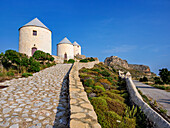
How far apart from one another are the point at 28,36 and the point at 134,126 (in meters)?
24.6

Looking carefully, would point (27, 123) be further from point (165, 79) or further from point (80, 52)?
point (80, 52)

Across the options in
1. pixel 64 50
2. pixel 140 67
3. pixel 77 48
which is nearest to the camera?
pixel 64 50

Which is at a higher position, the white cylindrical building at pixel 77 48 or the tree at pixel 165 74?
the white cylindrical building at pixel 77 48

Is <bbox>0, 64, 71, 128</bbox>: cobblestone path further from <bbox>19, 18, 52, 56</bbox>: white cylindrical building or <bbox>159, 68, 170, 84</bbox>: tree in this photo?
<bbox>159, 68, 170, 84</bbox>: tree

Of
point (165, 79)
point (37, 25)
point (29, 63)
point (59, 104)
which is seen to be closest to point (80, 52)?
point (37, 25)

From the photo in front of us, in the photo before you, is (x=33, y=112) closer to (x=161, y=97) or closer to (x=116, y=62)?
(x=161, y=97)

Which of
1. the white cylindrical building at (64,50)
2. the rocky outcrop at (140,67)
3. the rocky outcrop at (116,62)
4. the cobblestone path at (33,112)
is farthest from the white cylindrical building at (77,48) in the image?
the rocky outcrop at (140,67)

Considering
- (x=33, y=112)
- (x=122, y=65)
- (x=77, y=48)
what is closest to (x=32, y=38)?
(x=33, y=112)

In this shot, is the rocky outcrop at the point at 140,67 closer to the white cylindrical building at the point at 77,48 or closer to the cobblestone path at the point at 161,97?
the white cylindrical building at the point at 77,48

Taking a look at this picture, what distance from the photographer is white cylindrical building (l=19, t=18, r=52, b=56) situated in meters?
22.7

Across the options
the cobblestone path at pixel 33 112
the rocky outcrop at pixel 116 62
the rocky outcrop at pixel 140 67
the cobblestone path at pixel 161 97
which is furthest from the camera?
the rocky outcrop at pixel 140 67

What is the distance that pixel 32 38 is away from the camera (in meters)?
22.8

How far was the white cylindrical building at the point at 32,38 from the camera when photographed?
22734 millimetres

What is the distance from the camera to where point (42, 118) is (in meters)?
3.24
